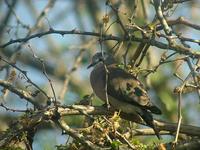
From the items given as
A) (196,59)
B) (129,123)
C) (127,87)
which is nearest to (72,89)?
(127,87)

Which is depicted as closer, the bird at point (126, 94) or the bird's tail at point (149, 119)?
the bird's tail at point (149, 119)

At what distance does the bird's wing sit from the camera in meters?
5.02

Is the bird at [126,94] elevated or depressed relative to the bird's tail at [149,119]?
elevated

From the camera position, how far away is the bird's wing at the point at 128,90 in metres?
5.02

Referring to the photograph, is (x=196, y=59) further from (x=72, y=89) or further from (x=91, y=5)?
(x=91, y=5)

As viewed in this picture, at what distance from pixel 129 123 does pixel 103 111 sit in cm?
44

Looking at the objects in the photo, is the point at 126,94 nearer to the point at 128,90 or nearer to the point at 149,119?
the point at 128,90

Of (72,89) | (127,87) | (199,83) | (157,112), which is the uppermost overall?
(72,89)

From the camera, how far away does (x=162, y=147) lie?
3.93 meters

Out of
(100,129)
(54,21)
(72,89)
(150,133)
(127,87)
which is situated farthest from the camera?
(54,21)

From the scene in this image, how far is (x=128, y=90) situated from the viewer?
17.3 feet

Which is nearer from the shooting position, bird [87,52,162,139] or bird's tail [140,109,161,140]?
bird's tail [140,109,161,140]

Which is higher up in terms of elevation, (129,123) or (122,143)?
(129,123)

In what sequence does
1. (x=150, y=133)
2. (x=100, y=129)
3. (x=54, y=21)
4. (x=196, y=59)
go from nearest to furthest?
(x=100, y=129)
(x=196, y=59)
(x=150, y=133)
(x=54, y=21)
